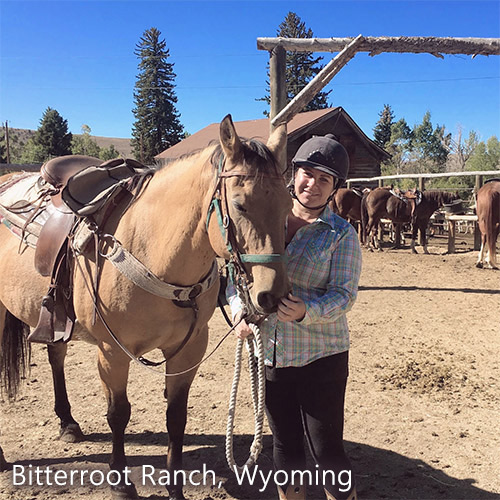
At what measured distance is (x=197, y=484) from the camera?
2473mm

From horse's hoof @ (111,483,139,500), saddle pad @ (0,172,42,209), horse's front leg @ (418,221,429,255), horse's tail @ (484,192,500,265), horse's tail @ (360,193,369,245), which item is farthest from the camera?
horse's tail @ (360,193,369,245)

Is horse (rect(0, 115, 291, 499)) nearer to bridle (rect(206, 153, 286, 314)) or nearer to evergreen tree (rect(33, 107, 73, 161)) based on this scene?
bridle (rect(206, 153, 286, 314))

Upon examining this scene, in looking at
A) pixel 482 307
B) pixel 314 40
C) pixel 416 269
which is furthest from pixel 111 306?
pixel 416 269

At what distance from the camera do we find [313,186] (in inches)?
67.9

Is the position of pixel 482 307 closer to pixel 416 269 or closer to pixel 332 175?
pixel 416 269

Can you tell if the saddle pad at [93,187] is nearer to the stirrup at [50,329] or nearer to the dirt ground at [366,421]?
the stirrup at [50,329]

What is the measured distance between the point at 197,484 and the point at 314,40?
4.48 metres

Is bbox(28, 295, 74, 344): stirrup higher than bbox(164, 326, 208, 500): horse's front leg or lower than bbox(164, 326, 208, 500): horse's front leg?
higher

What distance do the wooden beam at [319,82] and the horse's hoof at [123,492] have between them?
11.7 ft

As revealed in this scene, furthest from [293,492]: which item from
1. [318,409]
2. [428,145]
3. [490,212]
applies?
[428,145]

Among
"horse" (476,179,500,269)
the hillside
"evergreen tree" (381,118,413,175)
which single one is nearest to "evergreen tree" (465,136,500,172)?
"evergreen tree" (381,118,413,175)

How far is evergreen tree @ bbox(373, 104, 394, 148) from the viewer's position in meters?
53.5

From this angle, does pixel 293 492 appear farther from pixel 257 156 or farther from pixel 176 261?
pixel 257 156

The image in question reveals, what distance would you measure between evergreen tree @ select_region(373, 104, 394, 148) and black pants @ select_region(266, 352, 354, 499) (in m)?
55.4
